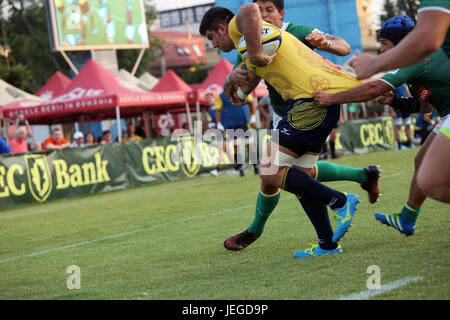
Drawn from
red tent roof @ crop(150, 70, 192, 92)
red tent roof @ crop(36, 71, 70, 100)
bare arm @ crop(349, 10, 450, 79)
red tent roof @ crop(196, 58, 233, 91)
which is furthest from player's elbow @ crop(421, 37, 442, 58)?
red tent roof @ crop(36, 71, 70, 100)

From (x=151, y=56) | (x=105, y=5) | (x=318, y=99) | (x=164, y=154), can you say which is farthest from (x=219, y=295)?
(x=151, y=56)

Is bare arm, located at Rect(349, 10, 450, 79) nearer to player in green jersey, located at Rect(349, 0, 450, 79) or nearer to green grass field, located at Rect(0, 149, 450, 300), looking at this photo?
player in green jersey, located at Rect(349, 0, 450, 79)

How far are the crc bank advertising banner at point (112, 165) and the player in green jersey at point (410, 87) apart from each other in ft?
33.8

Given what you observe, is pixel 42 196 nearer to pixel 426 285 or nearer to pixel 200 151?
pixel 200 151

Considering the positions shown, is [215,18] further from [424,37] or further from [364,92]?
[424,37]

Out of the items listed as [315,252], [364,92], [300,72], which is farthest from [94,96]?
[364,92]

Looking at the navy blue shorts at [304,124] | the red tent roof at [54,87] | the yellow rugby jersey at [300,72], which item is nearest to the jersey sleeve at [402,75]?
the yellow rugby jersey at [300,72]

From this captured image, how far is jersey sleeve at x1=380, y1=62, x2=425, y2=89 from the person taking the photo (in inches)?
163

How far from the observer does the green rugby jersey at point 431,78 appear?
416 cm

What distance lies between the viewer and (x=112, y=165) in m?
15.5

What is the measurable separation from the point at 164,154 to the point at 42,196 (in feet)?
13.1

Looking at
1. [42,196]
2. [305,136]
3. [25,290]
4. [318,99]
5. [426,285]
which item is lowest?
[42,196]

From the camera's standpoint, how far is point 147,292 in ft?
13.2

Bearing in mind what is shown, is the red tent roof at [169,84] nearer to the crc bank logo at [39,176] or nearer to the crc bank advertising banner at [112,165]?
the crc bank advertising banner at [112,165]
